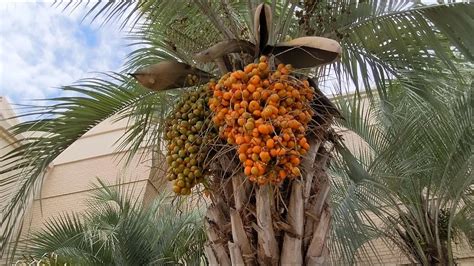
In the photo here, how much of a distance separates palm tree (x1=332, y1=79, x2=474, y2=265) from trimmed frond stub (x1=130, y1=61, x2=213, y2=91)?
1261mm

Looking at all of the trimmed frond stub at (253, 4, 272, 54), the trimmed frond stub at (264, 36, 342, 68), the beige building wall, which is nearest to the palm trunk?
the trimmed frond stub at (264, 36, 342, 68)

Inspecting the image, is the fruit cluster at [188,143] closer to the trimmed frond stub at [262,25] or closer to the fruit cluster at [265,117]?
the fruit cluster at [265,117]

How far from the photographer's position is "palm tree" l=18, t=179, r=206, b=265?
6.20 m

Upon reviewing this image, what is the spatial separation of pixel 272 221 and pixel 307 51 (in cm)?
83

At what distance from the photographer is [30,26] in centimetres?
423

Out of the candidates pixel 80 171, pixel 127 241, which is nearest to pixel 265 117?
pixel 127 241

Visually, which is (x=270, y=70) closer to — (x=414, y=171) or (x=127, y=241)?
(x=414, y=171)

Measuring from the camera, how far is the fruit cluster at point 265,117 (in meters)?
2.07

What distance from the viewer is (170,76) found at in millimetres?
2758

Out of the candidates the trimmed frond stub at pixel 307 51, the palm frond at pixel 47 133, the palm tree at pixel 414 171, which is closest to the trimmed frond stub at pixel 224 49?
the trimmed frond stub at pixel 307 51

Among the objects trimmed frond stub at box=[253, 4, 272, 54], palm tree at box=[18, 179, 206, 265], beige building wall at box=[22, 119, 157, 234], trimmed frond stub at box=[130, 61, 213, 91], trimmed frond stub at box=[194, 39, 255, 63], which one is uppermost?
trimmed frond stub at box=[253, 4, 272, 54]

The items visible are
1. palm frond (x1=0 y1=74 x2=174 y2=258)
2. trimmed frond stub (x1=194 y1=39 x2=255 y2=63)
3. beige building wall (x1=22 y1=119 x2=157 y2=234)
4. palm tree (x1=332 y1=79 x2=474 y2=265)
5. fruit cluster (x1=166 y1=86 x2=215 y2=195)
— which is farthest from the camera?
beige building wall (x1=22 y1=119 x2=157 y2=234)

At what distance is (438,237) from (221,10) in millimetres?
4172

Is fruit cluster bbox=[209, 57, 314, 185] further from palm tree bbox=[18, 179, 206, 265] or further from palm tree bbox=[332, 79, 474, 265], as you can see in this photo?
palm tree bbox=[18, 179, 206, 265]
